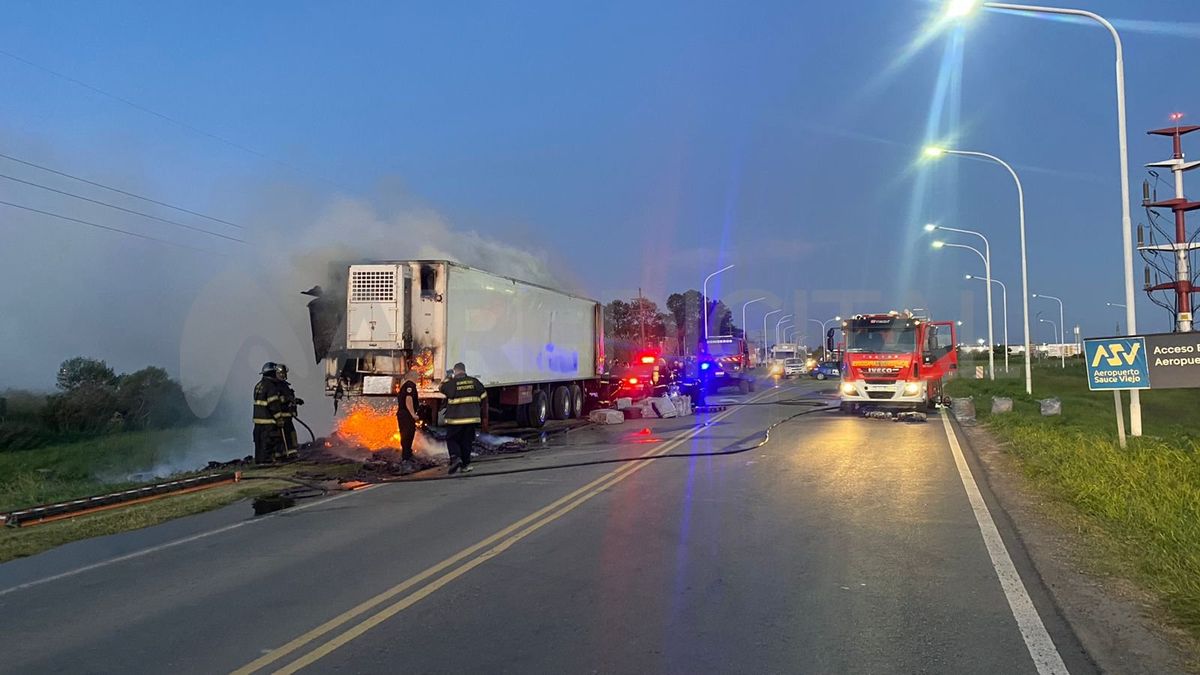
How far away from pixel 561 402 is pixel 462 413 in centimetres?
965

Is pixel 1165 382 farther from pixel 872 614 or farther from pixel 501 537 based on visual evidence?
pixel 501 537

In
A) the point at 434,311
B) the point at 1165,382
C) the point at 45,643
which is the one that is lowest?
the point at 45,643

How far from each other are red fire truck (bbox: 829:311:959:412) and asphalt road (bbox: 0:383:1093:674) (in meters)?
Result: 11.4

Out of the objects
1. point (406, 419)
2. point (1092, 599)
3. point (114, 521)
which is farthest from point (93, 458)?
point (1092, 599)

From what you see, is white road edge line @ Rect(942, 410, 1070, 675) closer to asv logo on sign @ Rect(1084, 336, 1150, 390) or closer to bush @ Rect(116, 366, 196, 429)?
asv logo on sign @ Rect(1084, 336, 1150, 390)

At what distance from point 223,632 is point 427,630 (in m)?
1.37

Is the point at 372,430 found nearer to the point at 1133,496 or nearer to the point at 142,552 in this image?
the point at 142,552

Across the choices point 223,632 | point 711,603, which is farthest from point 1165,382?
point 223,632

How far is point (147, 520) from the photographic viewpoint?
9.81 metres

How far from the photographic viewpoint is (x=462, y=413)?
13.3 m

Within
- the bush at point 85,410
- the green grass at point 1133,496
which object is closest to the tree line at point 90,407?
the bush at point 85,410

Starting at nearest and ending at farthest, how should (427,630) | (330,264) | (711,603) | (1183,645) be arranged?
1. (1183,645)
2. (427,630)
3. (711,603)
4. (330,264)

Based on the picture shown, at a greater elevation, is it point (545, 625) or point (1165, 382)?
point (1165, 382)

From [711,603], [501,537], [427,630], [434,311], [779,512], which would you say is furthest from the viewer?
[434,311]
